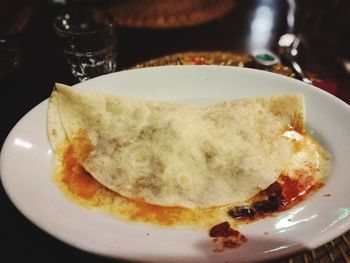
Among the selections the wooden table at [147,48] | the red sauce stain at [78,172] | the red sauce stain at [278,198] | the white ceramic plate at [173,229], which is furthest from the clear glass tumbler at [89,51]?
the red sauce stain at [278,198]

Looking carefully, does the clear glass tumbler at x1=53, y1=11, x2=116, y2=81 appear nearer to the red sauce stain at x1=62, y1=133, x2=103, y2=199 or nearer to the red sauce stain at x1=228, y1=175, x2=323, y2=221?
the red sauce stain at x1=62, y1=133, x2=103, y2=199

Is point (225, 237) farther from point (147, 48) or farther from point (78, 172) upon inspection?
point (147, 48)

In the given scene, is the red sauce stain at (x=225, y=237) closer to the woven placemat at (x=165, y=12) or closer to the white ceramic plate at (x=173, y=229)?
the white ceramic plate at (x=173, y=229)

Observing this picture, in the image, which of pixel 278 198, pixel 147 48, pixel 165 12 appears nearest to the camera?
pixel 278 198

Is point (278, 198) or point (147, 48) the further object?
point (147, 48)

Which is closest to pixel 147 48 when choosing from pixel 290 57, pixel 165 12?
pixel 165 12

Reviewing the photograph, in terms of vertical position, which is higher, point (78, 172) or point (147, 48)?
point (78, 172)

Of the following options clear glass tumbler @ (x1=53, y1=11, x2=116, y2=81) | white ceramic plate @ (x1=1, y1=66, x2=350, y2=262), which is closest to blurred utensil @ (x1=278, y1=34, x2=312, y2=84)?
white ceramic plate @ (x1=1, y1=66, x2=350, y2=262)
